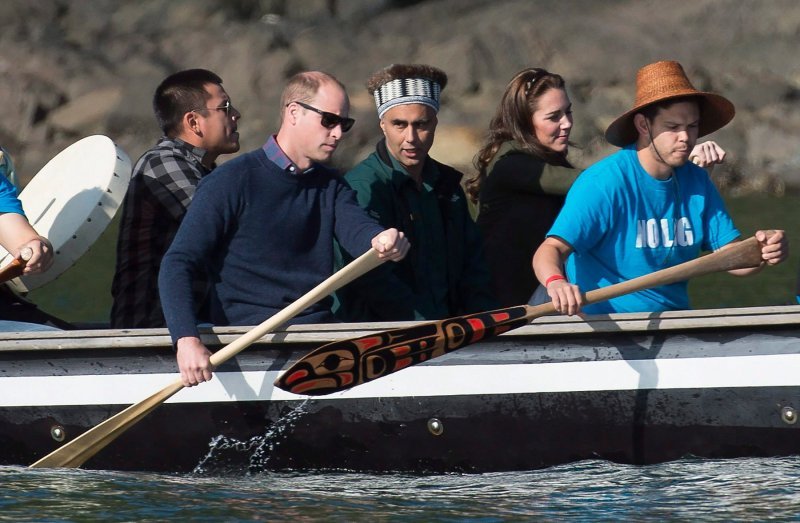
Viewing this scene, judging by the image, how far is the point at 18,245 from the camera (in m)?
6.11

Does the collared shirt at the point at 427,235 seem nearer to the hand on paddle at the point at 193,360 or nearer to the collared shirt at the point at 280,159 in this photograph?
the collared shirt at the point at 280,159

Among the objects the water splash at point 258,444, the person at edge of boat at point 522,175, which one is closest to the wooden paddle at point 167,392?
the water splash at point 258,444

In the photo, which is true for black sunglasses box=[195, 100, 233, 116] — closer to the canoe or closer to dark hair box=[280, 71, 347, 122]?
dark hair box=[280, 71, 347, 122]

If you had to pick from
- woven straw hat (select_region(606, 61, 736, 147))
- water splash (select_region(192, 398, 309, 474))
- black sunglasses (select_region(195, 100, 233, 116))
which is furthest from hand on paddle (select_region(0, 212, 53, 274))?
woven straw hat (select_region(606, 61, 736, 147))

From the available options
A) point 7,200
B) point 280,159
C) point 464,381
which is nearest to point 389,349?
point 464,381

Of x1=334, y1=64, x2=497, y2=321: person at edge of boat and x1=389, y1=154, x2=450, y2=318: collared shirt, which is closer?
x1=334, y1=64, x2=497, y2=321: person at edge of boat

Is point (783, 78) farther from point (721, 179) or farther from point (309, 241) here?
point (309, 241)

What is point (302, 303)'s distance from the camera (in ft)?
18.1

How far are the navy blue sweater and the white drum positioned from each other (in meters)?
1.08

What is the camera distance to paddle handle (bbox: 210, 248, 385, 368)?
18.0ft

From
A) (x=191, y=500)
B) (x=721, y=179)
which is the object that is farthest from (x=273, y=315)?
(x=721, y=179)

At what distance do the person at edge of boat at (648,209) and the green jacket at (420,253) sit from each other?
27.0 inches

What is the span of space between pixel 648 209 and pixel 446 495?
1.31 meters

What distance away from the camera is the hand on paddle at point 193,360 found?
5434 mm
